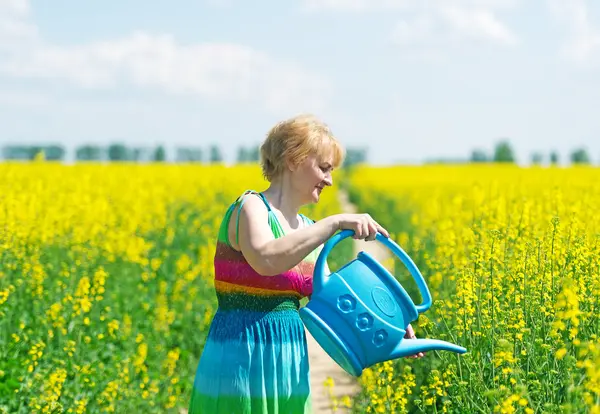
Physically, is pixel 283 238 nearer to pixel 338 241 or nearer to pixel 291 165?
pixel 338 241

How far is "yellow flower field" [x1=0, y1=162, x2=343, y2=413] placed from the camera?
17.6ft

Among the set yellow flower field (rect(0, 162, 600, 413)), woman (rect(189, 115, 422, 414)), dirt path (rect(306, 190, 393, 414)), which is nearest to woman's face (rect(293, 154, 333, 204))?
woman (rect(189, 115, 422, 414))

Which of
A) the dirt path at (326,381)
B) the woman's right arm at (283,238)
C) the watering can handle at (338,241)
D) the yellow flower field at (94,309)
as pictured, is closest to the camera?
the woman's right arm at (283,238)

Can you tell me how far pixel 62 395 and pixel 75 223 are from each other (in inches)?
156

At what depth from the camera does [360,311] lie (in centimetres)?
284

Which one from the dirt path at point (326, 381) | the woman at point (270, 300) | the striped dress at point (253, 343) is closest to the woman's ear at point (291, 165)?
the woman at point (270, 300)

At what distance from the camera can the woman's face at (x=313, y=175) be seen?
9.53 feet

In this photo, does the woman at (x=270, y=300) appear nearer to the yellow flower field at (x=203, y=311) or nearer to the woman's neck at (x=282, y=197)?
the woman's neck at (x=282, y=197)

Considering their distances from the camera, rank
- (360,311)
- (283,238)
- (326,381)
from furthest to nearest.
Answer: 1. (326,381)
2. (360,311)
3. (283,238)

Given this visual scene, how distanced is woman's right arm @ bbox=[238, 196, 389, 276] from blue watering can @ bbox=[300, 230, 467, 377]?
0.08 meters

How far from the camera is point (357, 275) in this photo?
9.48 feet

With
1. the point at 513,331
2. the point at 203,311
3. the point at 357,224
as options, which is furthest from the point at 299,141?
the point at 203,311

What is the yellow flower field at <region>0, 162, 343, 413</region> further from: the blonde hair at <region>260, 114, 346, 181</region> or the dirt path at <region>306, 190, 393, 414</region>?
the blonde hair at <region>260, 114, 346, 181</region>

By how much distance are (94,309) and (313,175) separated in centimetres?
425
